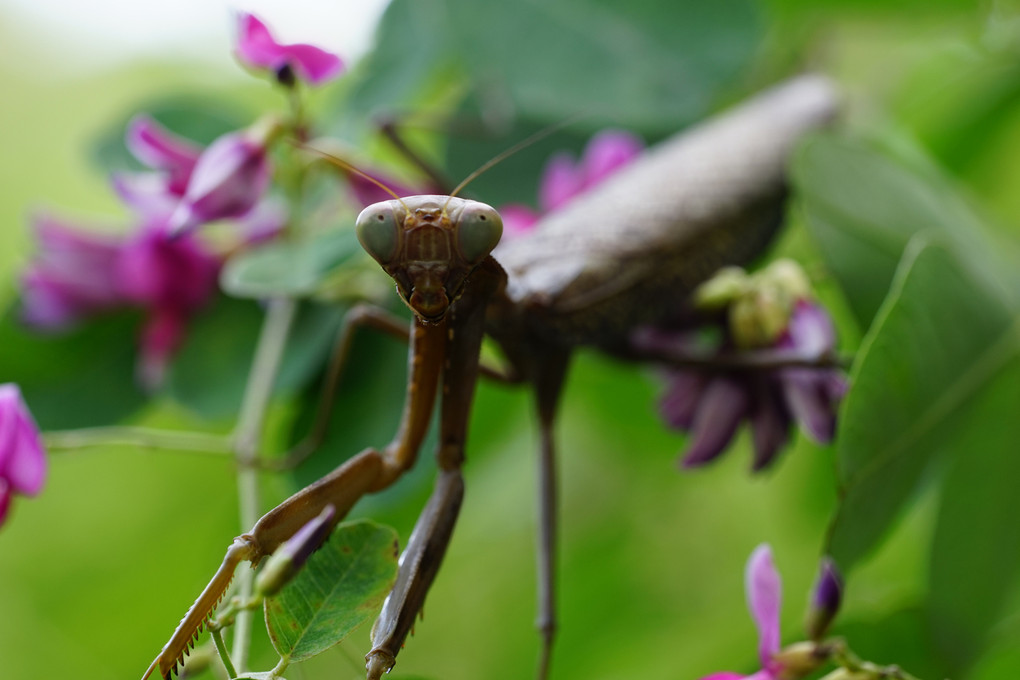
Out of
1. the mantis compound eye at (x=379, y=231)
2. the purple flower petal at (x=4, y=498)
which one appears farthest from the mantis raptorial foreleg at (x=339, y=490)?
the purple flower petal at (x=4, y=498)

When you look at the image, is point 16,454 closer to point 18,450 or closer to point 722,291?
point 18,450

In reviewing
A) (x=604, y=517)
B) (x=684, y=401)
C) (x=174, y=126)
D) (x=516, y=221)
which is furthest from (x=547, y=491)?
(x=174, y=126)

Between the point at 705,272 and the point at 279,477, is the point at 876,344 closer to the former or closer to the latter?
the point at 705,272

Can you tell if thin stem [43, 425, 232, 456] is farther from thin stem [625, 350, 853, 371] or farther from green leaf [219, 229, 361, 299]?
thin stem [625, 350, 853, 371]

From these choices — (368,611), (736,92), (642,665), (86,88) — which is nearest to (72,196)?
(86,88)

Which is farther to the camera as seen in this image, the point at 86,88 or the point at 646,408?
the point at 86,88
